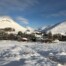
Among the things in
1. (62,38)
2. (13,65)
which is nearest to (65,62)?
(13,65)

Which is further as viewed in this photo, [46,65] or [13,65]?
[13,65]

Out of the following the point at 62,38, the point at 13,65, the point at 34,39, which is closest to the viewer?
the point at 13,65

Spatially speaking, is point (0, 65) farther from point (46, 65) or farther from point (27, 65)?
point (46, 65)

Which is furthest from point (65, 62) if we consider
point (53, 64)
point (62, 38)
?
point (62, 38)

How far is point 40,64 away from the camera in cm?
643

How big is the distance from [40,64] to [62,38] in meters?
27.3

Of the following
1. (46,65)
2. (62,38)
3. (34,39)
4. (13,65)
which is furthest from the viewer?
(62,38)

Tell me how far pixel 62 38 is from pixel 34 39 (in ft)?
20.1

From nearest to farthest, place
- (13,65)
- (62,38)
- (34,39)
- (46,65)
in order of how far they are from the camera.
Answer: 1. (46,65)
2. (13,65)
3. (34,39)
4. (62,38)

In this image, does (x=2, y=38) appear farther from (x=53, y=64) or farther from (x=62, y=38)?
(x=53, y=64)

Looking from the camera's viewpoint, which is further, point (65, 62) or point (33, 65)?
point (65, 62)

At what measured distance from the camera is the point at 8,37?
31.3 metres

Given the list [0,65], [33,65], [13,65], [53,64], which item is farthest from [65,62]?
[0,65]

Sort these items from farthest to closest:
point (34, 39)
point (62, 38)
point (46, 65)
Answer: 1. point (62, 38)
2. point (34, 39)
3. point (46, 65)
